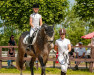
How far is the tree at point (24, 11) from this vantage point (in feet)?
64.6

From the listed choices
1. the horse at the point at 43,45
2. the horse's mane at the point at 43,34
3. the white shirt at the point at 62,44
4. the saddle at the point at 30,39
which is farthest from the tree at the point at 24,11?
the white shirt at the point at 62,44

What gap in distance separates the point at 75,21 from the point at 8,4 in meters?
35.4

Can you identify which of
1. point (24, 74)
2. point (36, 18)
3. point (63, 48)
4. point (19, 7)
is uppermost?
point (19, 7)

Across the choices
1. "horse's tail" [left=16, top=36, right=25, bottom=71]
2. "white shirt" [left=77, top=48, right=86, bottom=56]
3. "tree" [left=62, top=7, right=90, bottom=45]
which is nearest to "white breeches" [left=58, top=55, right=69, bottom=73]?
"horse's tail" [left=16, top=36, right=25, bottom=71]

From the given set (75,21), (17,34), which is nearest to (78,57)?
(17,34)

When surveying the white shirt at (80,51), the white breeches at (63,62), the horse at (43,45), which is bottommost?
the white shirt at (80,51)

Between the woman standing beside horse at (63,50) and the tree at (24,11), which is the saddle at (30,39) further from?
the tree at (24,11)

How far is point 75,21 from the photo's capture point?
177 ft

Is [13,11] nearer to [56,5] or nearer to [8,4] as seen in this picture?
[8,4]

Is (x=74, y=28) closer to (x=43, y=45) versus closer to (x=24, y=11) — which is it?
(x=24, y=11)

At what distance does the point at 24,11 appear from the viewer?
784 inches

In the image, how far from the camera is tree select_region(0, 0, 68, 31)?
19688 mm

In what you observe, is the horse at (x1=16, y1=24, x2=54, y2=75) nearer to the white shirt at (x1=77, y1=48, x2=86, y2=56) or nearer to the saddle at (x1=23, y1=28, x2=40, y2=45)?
the saddle at (x1=23, y1=28, x2=40, y2=45)

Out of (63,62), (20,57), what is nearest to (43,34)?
(63,62)
